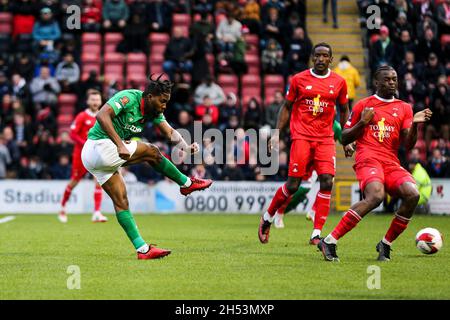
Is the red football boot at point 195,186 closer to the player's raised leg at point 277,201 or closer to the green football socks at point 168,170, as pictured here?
the green football socks at point 168,170

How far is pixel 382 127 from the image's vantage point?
38.8ft

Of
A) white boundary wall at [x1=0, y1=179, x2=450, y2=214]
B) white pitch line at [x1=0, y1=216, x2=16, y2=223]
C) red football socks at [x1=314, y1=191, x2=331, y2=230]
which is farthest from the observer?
white boundary wall at [x1=0, y1=179, x2=450, y2=214]

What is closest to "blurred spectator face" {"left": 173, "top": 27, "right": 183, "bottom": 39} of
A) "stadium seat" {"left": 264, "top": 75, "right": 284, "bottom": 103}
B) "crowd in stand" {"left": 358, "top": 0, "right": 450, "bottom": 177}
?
"stadium seat" {"left": 264, "top": 75, "right": 284, "bottom": 103}

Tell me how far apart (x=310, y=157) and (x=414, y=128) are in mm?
2479

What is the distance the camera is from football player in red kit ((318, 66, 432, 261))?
1147 cm

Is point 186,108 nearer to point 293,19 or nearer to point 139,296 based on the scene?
point 293,19

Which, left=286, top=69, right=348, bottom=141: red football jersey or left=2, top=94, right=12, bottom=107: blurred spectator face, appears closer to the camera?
left=286, top=69, right=348, bottom=141: red football jersey

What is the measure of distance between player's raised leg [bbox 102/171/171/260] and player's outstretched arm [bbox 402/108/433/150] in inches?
125

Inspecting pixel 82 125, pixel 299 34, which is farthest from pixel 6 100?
pixel 299 34

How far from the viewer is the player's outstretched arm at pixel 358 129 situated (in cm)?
1130

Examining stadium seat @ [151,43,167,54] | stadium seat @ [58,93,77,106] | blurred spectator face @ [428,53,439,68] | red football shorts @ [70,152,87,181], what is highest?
stadium seat @ [151,43,167,54]

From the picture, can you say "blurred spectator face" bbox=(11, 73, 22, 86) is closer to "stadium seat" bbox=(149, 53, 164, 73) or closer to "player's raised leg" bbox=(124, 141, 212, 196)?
"stadium seat" bbox=(149, 53, 164, 73)

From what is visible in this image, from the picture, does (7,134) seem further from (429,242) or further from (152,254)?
(429,242)

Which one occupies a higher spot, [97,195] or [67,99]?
[67,99]
